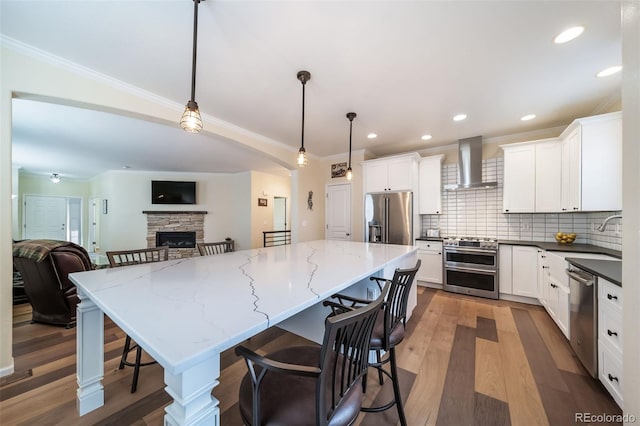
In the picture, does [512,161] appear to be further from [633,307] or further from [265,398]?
[265,398]

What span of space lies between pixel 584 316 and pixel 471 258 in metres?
1.78

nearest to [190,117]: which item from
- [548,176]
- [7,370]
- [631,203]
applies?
[631,203]

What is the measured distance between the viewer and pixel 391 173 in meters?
4.29

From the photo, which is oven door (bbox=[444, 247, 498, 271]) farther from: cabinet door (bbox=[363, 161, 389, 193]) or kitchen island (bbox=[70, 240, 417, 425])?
kitchen island (bbox=[70, 240, 417, 425])

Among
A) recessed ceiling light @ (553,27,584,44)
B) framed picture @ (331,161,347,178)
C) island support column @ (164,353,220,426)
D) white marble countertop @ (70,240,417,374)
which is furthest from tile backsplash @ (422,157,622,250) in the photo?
island support column @ (164,353,220,426)

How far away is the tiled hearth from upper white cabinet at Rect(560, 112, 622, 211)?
25.5 ft

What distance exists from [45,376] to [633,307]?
3.50 m

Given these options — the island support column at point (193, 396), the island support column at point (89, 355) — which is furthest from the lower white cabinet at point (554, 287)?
the island support column at point (89, 355)

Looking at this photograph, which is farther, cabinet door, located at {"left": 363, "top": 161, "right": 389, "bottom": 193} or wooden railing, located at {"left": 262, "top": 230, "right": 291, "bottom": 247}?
wooden railing, located at {"left": 262, "top": 230, "right": 291, "bottom": 247}

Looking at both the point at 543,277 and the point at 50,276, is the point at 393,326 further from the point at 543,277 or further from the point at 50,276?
the point at 50,276

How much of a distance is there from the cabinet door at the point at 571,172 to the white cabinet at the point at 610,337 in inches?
62.7

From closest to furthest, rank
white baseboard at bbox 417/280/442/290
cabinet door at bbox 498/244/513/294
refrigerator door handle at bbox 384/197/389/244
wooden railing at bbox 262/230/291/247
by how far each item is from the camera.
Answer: cabinet door at bbox 498/244/513/294
white baseboard at bbox 417/280/442/290
refrigerator door handle at bbox 384/197/389/244
wooden railing at bbox 262/230/291/247

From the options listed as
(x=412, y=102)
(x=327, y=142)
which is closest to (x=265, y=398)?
(x=412, y=102)

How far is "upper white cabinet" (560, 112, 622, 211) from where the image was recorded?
242cm
